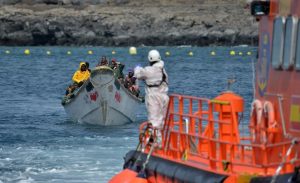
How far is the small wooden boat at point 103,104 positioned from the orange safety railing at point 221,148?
14547mm

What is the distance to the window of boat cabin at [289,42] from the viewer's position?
12977 millimetres

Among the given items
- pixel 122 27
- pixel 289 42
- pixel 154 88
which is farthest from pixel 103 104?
pixel 122 27

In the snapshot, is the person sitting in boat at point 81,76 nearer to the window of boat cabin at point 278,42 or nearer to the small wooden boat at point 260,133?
the small wooden boat at point 260,133

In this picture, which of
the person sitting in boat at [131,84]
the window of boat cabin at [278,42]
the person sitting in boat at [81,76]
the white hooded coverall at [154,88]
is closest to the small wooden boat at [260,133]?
the window of boat cabin at [278,42]

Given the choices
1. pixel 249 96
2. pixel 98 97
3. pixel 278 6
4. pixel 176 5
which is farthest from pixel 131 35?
pixel 278 6

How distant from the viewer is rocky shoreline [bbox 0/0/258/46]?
117m

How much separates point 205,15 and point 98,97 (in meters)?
95.5

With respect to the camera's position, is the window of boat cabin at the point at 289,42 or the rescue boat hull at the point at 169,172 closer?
the window of boat cabin at the point at 289,42

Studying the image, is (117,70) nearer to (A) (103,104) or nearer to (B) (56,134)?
(A) (103,104)

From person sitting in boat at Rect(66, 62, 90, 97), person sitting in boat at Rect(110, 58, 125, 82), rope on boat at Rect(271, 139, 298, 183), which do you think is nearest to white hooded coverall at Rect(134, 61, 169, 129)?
rope on boat at Rect(271, 139, 298, 183)

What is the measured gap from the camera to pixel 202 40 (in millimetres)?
118062

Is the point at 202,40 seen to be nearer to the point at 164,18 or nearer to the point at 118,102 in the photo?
the point at 164,18

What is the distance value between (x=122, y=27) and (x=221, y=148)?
107 metres

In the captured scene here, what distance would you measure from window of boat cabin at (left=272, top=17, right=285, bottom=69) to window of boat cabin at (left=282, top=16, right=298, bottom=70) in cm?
11
